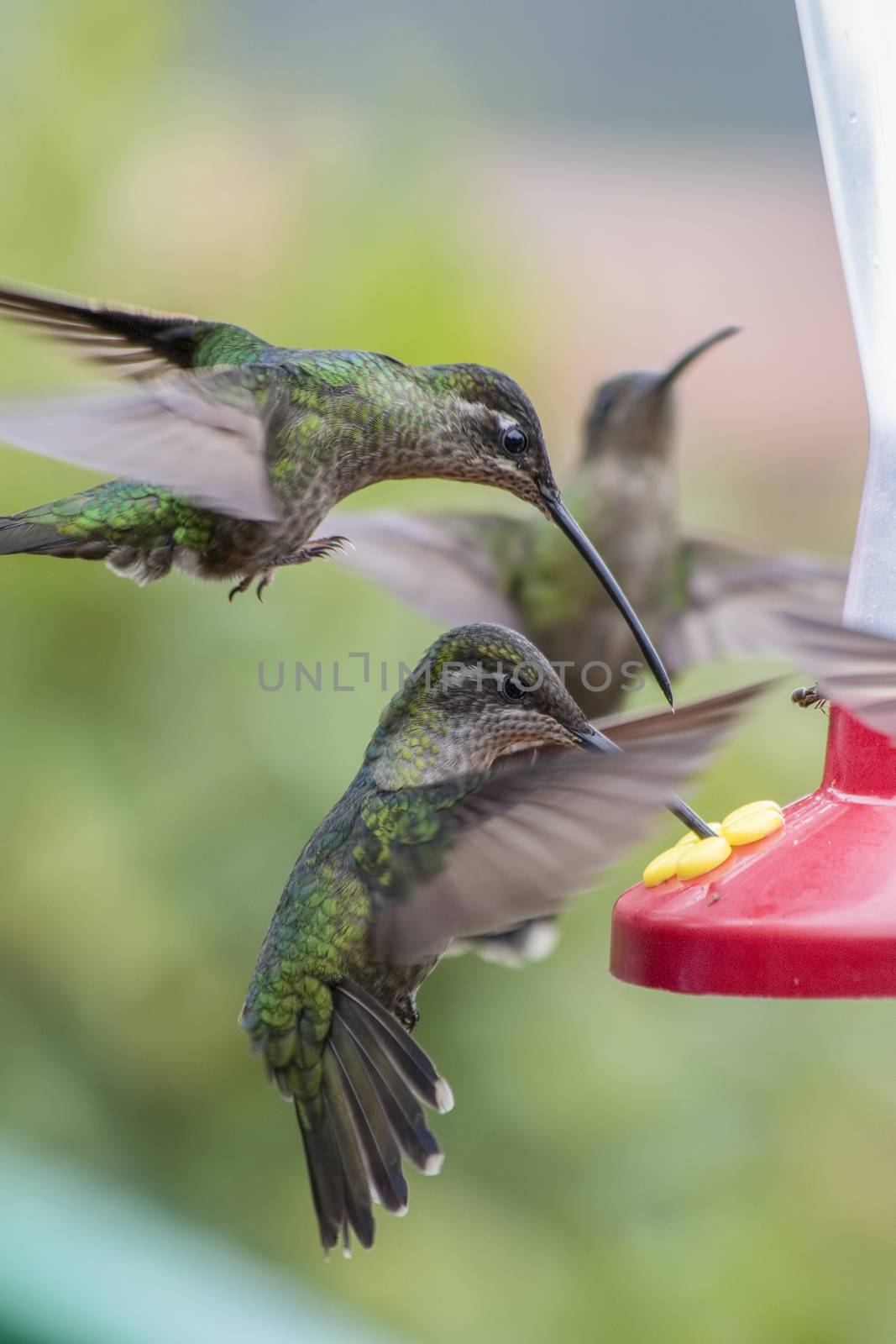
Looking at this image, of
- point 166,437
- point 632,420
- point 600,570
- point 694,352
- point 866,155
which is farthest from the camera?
point 632,420

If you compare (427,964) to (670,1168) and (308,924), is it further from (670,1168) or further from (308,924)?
(670,1168)

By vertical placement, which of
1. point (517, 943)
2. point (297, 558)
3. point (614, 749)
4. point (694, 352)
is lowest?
point (517, 943)

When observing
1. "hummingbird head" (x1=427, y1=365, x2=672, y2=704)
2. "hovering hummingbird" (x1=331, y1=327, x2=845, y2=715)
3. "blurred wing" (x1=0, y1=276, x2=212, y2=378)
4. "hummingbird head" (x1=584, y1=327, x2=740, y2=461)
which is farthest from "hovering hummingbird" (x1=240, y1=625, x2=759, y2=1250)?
"hummingbird head" (x1=584, y1=327, x2=740, y2=461)

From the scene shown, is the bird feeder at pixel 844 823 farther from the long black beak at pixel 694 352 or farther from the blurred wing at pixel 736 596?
the blurred wing at pixel 736 596

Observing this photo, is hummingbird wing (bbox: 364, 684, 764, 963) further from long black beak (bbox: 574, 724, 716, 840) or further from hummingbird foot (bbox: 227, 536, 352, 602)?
hummingbird foot (bbox: 227, 536, 352, 602)

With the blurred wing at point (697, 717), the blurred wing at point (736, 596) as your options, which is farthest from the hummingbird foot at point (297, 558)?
the blurred wing at point (736, 596)

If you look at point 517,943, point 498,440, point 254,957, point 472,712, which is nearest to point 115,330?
point 498,440

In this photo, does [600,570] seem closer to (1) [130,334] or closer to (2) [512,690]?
(2) [512,690]

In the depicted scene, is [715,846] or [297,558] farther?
[297,558]
